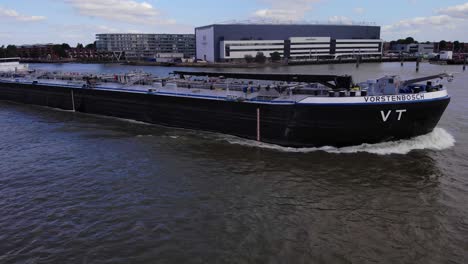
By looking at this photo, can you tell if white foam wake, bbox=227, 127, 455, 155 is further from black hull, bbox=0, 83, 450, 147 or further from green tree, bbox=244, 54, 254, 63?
green tree, bbox=244, 54, 254, 63

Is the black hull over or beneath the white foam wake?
over

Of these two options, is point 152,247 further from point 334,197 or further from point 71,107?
point 71,107

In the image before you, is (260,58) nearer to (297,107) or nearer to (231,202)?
(297,107)

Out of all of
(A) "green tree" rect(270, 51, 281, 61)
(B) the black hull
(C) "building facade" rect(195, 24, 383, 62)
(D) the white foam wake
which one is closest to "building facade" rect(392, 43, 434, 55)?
(C) "building facade" rect(195, 24, 383, 62)

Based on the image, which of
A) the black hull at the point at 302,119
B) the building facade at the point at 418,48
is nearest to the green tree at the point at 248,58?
the building facade at the point at 418,48

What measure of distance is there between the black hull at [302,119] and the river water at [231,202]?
54cm

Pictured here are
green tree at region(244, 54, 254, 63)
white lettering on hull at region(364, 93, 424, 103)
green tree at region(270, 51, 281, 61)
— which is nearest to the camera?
white lettering on hull at region(364, 93, 424, 103)

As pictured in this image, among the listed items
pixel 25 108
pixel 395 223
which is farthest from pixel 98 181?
pixel 25 108

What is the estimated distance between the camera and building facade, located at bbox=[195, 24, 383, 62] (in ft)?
389

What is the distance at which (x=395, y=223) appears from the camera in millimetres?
10250

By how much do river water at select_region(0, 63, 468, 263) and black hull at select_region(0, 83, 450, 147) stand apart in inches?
21.1

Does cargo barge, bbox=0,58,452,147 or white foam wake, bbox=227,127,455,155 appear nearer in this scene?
cargo barge, bbox=0,58,452,147

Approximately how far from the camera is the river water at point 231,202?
9.11 meters

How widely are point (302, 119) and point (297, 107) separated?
→ 0.60 m
